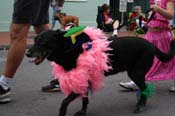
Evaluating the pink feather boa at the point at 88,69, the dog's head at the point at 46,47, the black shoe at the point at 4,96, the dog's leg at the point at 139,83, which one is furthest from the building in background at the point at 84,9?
the dog's head at the point at 46,47

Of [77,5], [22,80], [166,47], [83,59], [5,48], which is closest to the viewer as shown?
[83,59]

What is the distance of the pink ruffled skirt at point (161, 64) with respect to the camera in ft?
17.9

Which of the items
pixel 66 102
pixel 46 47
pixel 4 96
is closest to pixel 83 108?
pixel 66 102

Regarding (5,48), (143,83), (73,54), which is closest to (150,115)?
(143,83)

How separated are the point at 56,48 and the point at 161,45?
179cm

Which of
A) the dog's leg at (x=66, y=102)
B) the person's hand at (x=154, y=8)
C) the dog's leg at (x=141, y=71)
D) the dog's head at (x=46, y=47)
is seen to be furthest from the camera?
the person's hand at (x=154, y=8)

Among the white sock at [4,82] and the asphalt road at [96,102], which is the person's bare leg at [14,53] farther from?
Result: the asphalt road at [96,102]

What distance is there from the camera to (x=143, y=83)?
4.73 metres

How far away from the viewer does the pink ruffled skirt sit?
546 cm

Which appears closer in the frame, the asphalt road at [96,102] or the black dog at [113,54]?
the black dog at [113,54]

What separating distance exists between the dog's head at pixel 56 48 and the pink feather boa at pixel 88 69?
69 millimetres

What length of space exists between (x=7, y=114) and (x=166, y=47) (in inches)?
81.9

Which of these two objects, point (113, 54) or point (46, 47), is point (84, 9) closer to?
point (113, 54)

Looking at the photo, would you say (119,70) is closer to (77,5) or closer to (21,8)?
(21,8)
